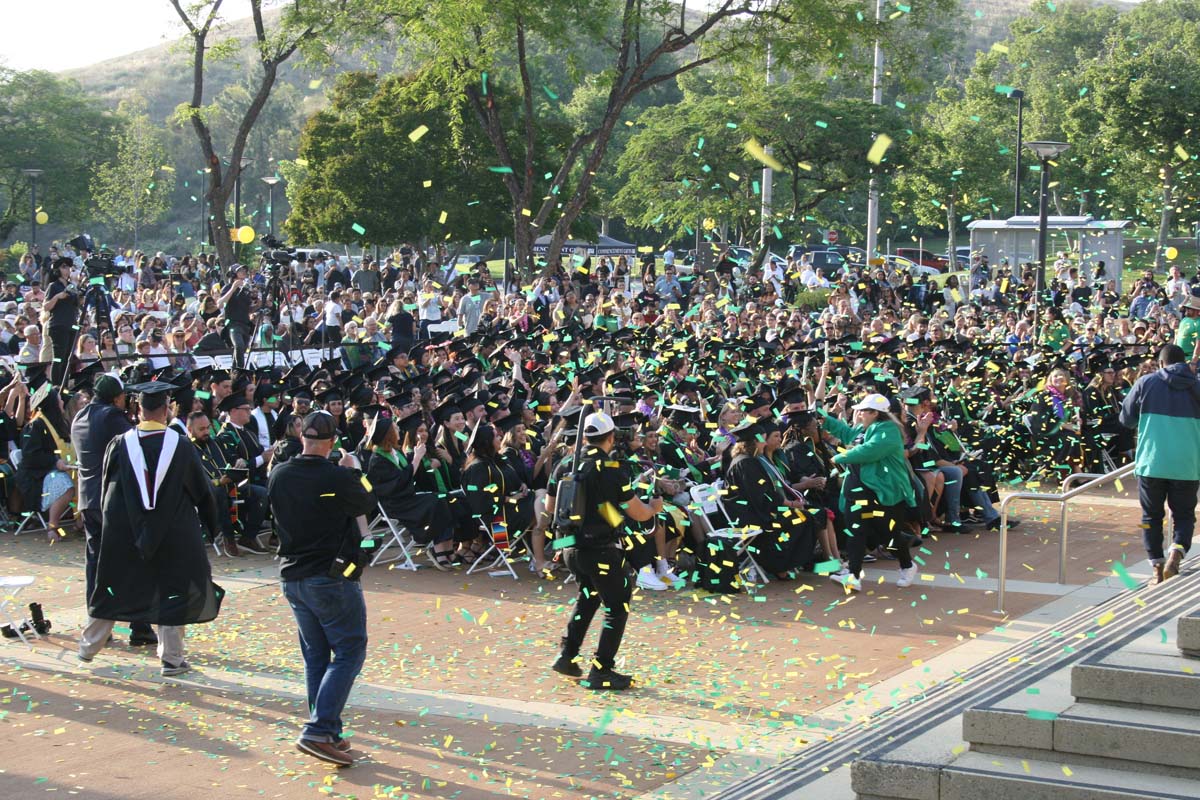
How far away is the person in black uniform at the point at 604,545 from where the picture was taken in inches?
331

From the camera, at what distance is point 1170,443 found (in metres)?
10.3

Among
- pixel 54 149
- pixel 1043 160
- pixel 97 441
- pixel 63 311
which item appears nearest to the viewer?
pixel 97 441

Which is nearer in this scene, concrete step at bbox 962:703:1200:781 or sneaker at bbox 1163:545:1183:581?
concrete step at bbox 962:703:1200:781

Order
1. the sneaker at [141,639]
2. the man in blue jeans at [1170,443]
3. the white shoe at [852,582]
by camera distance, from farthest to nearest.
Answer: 1. the white shoe at [852,582]
2. the man in blue jeans at [1170,443]
3. the sneaker at [141,639]

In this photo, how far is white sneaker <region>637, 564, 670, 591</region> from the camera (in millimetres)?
11398

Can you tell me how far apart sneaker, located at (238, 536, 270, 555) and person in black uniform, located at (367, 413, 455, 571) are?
1339 mm

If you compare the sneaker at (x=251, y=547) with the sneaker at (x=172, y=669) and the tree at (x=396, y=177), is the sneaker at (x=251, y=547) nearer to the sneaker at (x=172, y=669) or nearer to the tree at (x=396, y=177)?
the sneaker at (x=172, y=669)

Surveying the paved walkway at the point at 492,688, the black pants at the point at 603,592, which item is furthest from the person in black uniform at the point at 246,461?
the black pants at the point at 603,592

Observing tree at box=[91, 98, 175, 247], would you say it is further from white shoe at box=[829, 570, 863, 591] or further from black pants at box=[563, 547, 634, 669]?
black pants at box=[563, 547, 634, 669]

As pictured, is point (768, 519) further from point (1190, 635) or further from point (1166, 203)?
point (1166, 203)

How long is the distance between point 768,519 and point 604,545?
3327mm

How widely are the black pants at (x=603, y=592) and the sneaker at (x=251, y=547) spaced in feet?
16.2

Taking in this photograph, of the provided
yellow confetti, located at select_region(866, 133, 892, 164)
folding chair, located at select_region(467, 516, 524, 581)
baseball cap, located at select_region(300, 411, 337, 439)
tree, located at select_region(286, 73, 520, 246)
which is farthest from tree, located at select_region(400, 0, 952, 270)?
baseball cap, located at select_region(300, 411, 337, 439)

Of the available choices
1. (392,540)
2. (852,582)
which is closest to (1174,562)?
(852,582)
